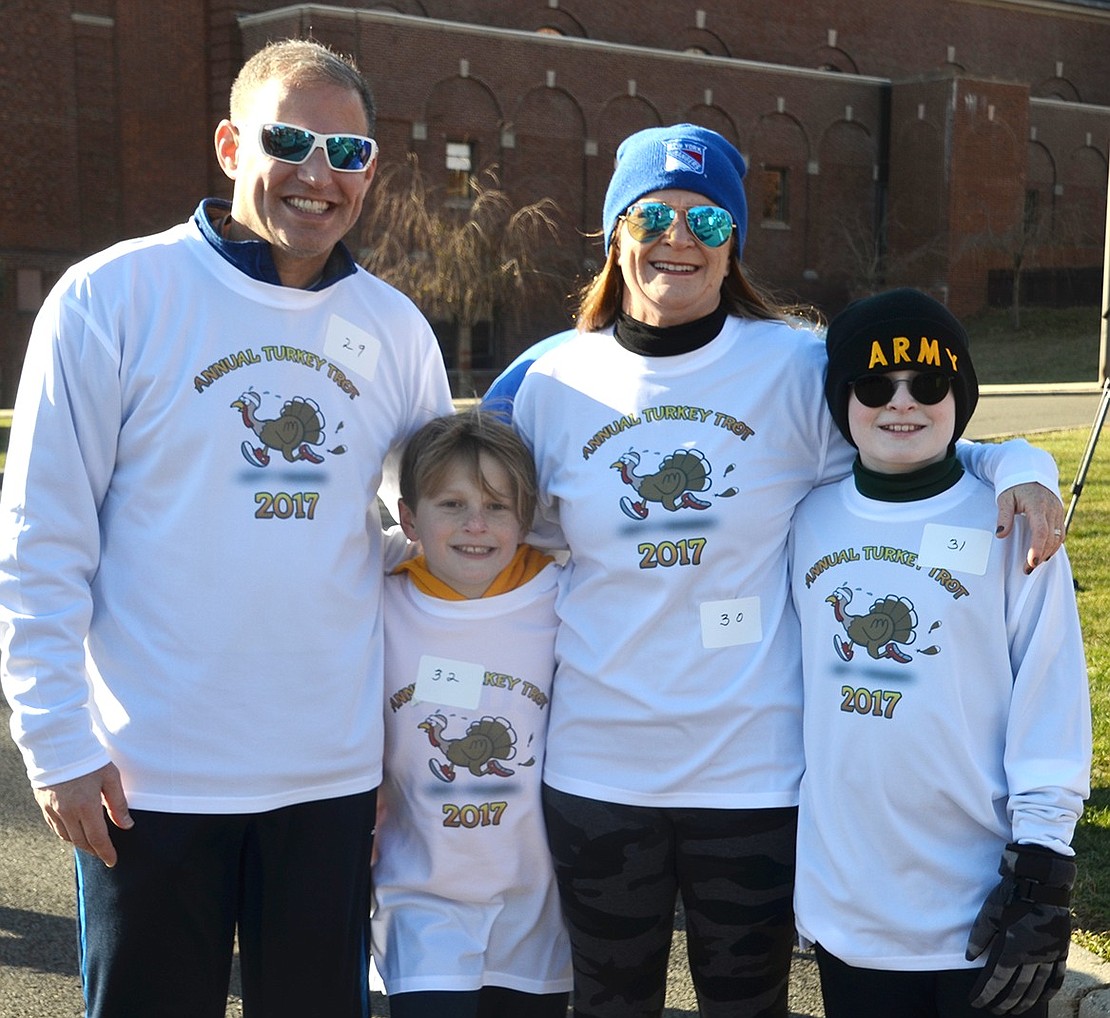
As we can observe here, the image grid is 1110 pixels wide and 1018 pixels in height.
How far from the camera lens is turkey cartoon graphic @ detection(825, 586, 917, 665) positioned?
111 inches

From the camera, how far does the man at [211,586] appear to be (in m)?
2.72

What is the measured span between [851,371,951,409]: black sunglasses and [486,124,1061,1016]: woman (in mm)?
207

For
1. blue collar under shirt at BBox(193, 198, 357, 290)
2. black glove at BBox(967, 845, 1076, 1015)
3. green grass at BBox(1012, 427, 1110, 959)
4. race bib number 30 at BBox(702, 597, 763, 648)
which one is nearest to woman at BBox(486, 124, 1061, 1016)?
race bib number 30 at BBox(702, 597, 763, 648)

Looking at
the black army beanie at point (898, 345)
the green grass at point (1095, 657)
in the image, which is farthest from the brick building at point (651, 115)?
the black army beanie at point (898, 345)

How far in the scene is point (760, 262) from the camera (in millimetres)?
40469

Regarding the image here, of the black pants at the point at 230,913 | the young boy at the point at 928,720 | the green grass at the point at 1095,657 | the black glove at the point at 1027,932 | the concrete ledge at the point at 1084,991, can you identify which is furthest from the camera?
the green grass at the point at 1095,657

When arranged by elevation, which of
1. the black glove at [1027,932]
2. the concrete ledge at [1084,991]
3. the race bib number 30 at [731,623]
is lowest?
the concrete ledge at [1084,991]

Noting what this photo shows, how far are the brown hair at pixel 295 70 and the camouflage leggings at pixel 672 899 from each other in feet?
5.64

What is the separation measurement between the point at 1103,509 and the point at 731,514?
8556 millimetres

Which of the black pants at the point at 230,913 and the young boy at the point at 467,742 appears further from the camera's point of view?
the young boy at the point at 467,742

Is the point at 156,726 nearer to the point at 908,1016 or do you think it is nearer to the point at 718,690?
the point at 718,690

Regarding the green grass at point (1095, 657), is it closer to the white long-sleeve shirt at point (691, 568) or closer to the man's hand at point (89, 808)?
the white long-sleeve shirt at point (691, 568)

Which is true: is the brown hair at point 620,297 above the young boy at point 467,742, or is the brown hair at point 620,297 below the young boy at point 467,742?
above

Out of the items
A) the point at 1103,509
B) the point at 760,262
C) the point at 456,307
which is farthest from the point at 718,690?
the point at 760,262
